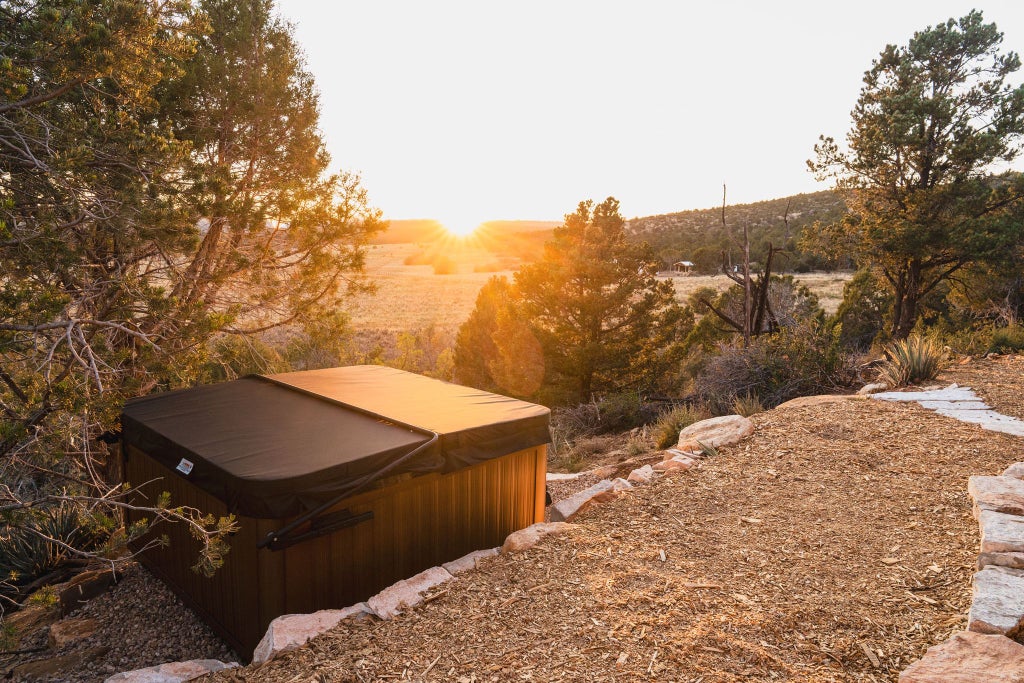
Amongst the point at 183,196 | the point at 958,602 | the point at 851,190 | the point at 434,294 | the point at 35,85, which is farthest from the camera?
the point at 434,294

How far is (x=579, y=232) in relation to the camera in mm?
10664

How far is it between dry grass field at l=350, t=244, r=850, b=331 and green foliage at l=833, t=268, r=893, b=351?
6.18 metres

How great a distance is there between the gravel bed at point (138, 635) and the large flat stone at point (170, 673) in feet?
2.92

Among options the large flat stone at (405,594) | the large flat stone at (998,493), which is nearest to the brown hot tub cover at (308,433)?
the large flat stone at (405,594)

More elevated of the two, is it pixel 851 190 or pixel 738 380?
pixel 851 190

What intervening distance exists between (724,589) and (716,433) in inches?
116

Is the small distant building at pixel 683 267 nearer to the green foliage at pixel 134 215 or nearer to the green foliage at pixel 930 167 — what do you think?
the green foliage at pixel 930 167

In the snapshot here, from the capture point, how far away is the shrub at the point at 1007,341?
30.0ft

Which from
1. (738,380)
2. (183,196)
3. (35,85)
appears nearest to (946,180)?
(738,380)

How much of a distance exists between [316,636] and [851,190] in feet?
49.8

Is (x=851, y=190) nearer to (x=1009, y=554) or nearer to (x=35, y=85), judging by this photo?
(x=1009, y=554)

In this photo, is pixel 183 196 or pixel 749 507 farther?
pixel 183 196

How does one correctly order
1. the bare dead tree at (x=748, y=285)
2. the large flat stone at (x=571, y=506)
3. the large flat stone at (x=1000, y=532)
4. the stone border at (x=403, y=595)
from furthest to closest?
the bare dead tree at (x=748, y=285) → the large flat stone at (x=571, y=506) → the large flat stone at (x=1000, y=532) → the stone border at (x=403, y=595)

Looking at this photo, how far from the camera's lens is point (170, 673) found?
8.90ft
